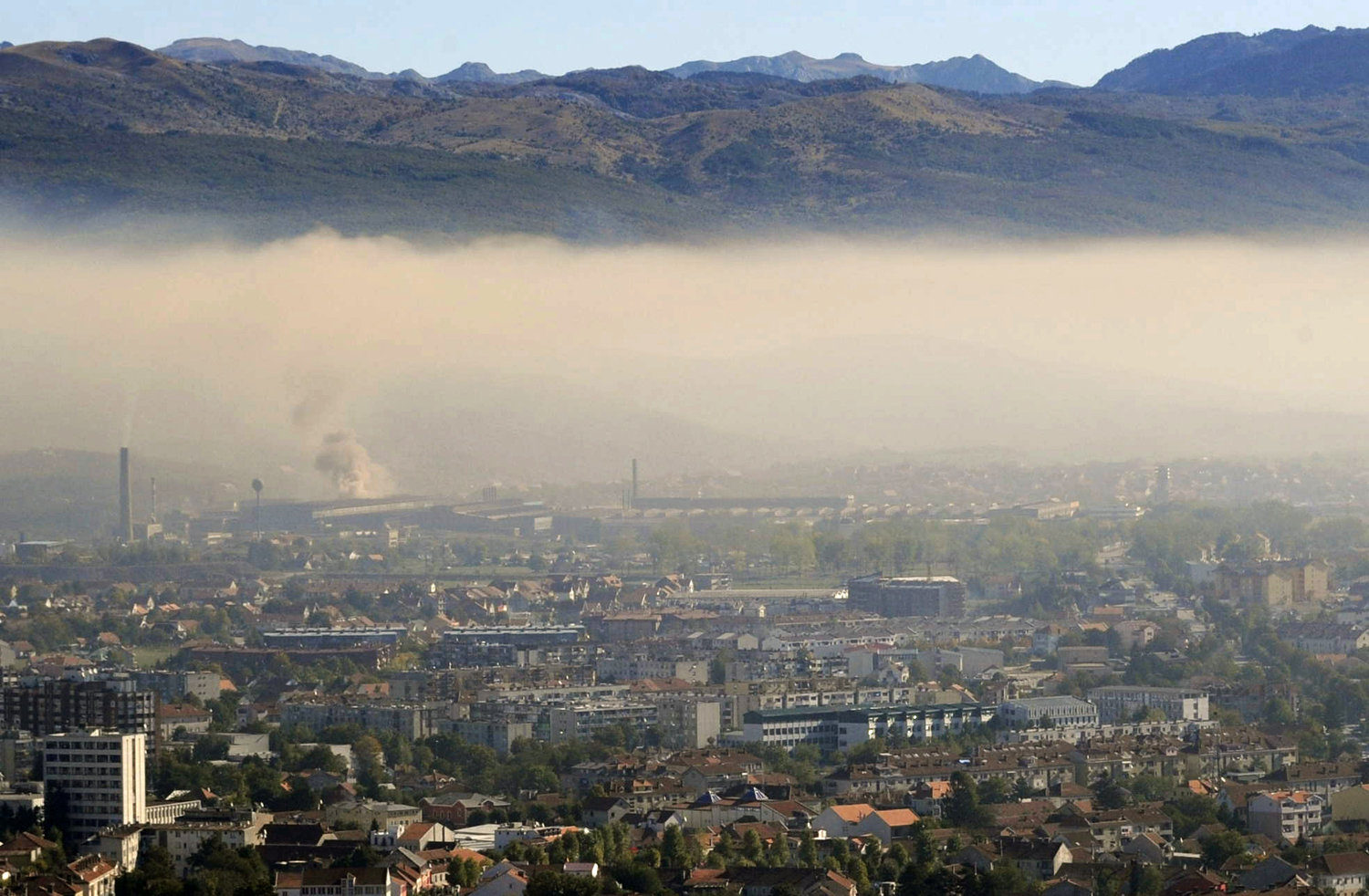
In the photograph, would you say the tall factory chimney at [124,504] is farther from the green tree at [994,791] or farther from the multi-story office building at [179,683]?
the green tree at [994,791]

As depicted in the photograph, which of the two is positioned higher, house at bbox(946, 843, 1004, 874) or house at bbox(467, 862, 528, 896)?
house at bbox(467, 862, 528, 896)

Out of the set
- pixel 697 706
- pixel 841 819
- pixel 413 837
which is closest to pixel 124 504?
pixel 697 706

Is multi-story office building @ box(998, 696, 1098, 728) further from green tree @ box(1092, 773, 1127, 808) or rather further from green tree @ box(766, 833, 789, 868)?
green tree @ box(766, 833, 789, 868)

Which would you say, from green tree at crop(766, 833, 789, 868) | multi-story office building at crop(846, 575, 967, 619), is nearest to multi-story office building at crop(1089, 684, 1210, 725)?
green tree at crop(766, 833, 789, 868)

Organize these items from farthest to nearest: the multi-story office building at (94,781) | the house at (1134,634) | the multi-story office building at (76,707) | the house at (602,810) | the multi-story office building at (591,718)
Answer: the house at (1134,634)
the multi-story office building at (591,718)
the multi-story office building at (76,707)
the house at (602,810)
the multi-story office building at (94,781)

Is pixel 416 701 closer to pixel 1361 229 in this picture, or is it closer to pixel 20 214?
pixel 20 214

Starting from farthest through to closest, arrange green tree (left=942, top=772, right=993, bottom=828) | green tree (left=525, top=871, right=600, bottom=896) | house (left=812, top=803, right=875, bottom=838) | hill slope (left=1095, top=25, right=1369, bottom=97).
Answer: hill slope (left=1095, top=25, right=1369, bottom=97)
green tree (left=942, top=772, right=993, bottom=828)
house (left=812, top=803, right=875, bottom=838)
green tree (left=525, top=871, right=600, bottom=896)

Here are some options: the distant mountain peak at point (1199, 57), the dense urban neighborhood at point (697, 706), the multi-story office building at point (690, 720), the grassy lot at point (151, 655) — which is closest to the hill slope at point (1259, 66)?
the distant mountain peak at point (1199, 57)

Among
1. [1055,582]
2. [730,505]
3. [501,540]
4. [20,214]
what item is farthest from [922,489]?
[20,214]
